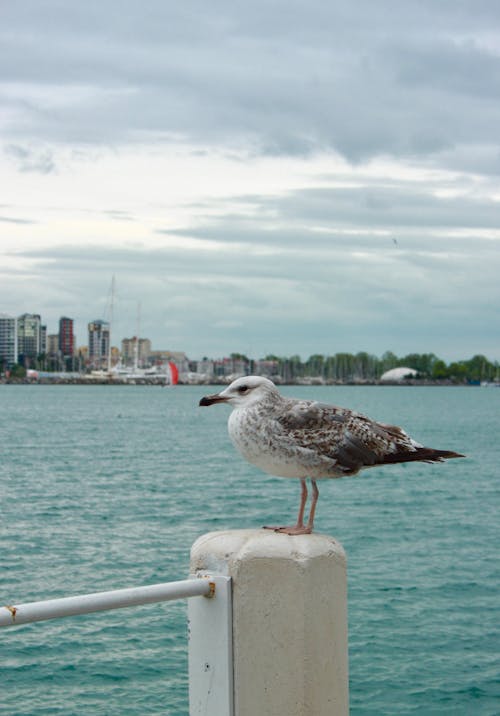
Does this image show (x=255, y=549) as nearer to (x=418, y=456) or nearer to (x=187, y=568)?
(x=418, y=456)

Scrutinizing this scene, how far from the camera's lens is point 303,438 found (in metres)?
4.11

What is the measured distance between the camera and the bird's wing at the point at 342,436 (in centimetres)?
415

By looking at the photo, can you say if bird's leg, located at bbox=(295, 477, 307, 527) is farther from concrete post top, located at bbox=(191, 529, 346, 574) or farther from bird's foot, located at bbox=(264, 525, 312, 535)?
concrete post top, located at bbox=(191, 529, 346, 574)

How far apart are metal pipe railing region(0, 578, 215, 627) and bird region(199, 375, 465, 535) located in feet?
2.18

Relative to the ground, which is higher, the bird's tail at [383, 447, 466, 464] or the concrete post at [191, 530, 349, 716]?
the bird's tail at [383, 447, 466, 464]

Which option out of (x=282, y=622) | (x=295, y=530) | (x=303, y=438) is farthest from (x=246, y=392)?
(x=282, y=622)

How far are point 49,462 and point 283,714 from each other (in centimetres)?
5611

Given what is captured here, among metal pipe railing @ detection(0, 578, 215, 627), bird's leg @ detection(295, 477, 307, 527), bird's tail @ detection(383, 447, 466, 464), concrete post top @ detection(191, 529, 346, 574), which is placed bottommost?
metal pipe railing @ detection(0, 578, 215, 627)

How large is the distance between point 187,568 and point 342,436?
20.3 m

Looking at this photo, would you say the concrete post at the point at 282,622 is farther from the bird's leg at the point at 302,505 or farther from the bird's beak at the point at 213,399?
the bird's beak at the point at 213,399

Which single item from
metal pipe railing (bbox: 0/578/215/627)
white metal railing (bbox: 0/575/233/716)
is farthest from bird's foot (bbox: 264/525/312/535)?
metal pipe railing (bbox: 0/578/215/627)

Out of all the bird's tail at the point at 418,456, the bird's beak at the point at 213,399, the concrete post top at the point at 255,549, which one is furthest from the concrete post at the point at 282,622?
the bird's tail at the point at 418,456

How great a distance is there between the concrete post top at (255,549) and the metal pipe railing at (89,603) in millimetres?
165

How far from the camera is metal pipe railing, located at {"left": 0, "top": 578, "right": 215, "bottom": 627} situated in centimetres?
280
